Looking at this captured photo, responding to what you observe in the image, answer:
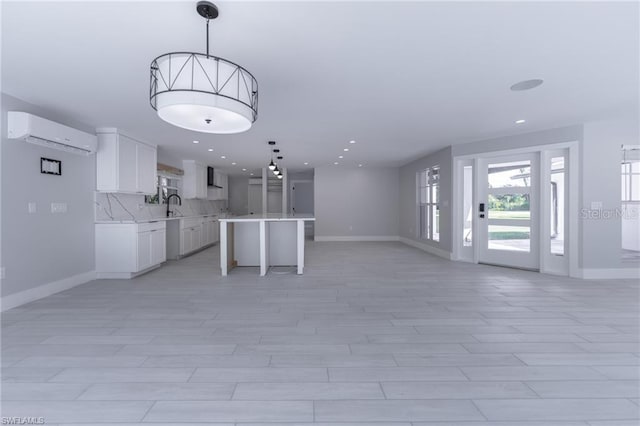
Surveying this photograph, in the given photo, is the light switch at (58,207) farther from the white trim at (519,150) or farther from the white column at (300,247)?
the white trim at (519,150)

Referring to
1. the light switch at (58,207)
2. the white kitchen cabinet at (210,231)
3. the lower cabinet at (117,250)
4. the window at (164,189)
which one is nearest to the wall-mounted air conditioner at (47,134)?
the light switch at (58,207)

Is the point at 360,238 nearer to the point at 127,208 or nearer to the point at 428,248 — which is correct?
the point at 428,248

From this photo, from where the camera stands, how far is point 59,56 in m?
2.55

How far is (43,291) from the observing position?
12.8 ft

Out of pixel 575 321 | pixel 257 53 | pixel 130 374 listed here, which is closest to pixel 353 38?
pixel 257 53

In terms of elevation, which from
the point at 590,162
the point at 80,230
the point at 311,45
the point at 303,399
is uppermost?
the point at 311,45

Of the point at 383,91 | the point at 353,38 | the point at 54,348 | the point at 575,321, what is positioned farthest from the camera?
the point at 383,91

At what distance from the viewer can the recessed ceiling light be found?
312cm

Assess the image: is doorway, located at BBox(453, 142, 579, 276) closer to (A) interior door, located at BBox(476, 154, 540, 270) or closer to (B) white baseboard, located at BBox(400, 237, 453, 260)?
(A) interior door, located at BBox(476, 154, 540, 270)

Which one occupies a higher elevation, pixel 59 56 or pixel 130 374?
pixel 59 56

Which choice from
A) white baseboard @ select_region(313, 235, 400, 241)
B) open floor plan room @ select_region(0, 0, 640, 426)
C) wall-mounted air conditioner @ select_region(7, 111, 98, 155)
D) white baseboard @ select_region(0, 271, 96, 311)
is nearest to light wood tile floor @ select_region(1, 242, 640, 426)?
open floor plan room @ select_region(0, 0, 640, 426)

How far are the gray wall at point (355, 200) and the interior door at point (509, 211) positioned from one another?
4159 mm

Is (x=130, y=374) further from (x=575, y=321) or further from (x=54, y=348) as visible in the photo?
(x=575, y=321)

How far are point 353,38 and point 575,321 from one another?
3442 millimetres
